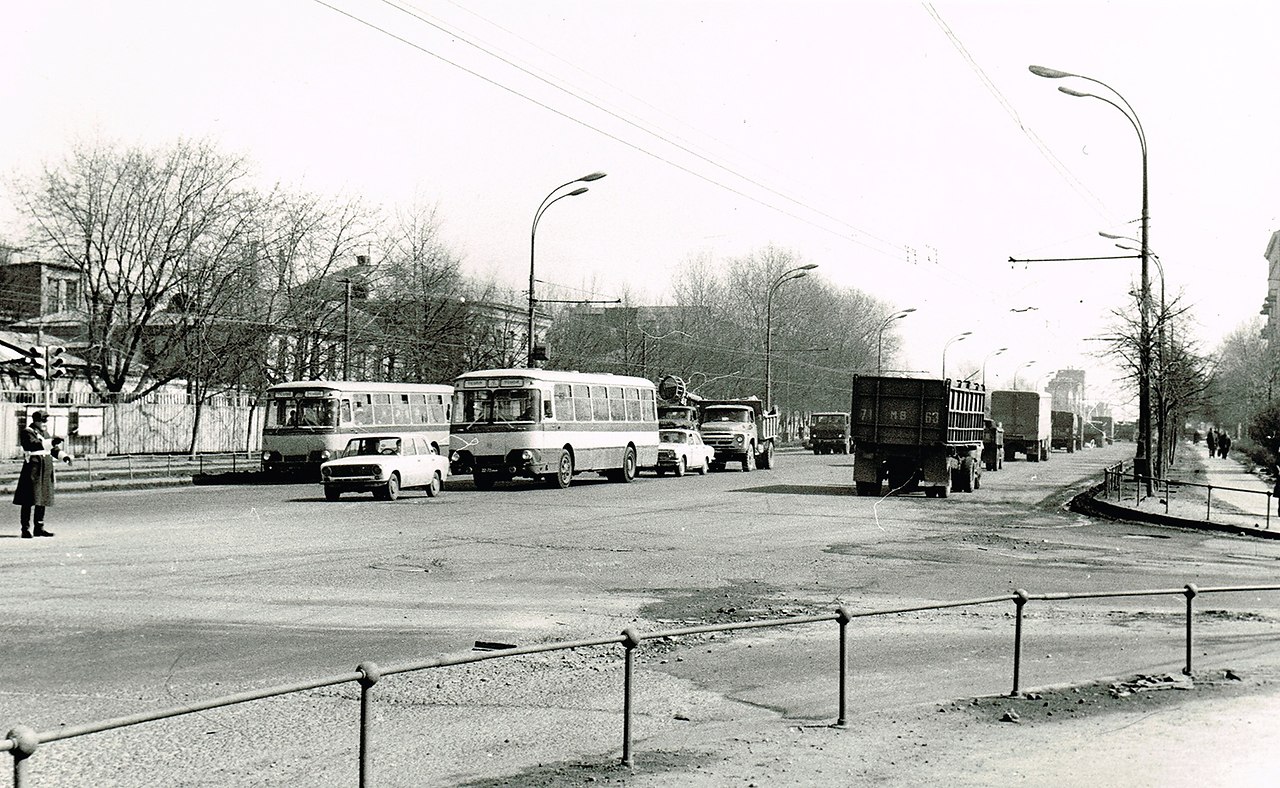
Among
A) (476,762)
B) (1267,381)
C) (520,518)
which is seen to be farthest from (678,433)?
(1267,381)

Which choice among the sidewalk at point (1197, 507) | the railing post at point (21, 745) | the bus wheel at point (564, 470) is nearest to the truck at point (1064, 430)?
the sidewalk at point (1197, 507)

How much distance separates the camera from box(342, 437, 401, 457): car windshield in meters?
26.6

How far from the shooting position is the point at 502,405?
1190 inches

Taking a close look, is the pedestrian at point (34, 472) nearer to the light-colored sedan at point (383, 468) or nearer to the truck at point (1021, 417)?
the light-colored sedan at point (383, 468)

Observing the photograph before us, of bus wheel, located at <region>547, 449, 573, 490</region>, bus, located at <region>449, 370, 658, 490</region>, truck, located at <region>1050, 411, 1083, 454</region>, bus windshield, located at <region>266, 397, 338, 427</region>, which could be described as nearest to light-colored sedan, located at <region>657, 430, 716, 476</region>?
bus, located at <region>449, 370, 658, 490</region>

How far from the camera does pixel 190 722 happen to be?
7578 mm

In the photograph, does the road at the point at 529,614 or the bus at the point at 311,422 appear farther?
the bus at the point at 311,422

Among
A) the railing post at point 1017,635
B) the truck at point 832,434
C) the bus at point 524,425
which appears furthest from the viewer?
the truck at point 832,434

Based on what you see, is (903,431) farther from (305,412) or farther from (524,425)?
(305,412)

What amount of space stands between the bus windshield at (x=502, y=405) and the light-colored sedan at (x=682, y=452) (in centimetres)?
1057

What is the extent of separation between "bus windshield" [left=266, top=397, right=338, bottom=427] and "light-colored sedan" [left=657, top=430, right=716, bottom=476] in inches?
446

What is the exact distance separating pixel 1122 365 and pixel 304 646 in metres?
35.0

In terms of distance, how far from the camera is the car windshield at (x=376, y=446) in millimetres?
26578

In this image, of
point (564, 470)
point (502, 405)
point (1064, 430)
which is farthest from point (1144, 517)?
point (1064, 430)
